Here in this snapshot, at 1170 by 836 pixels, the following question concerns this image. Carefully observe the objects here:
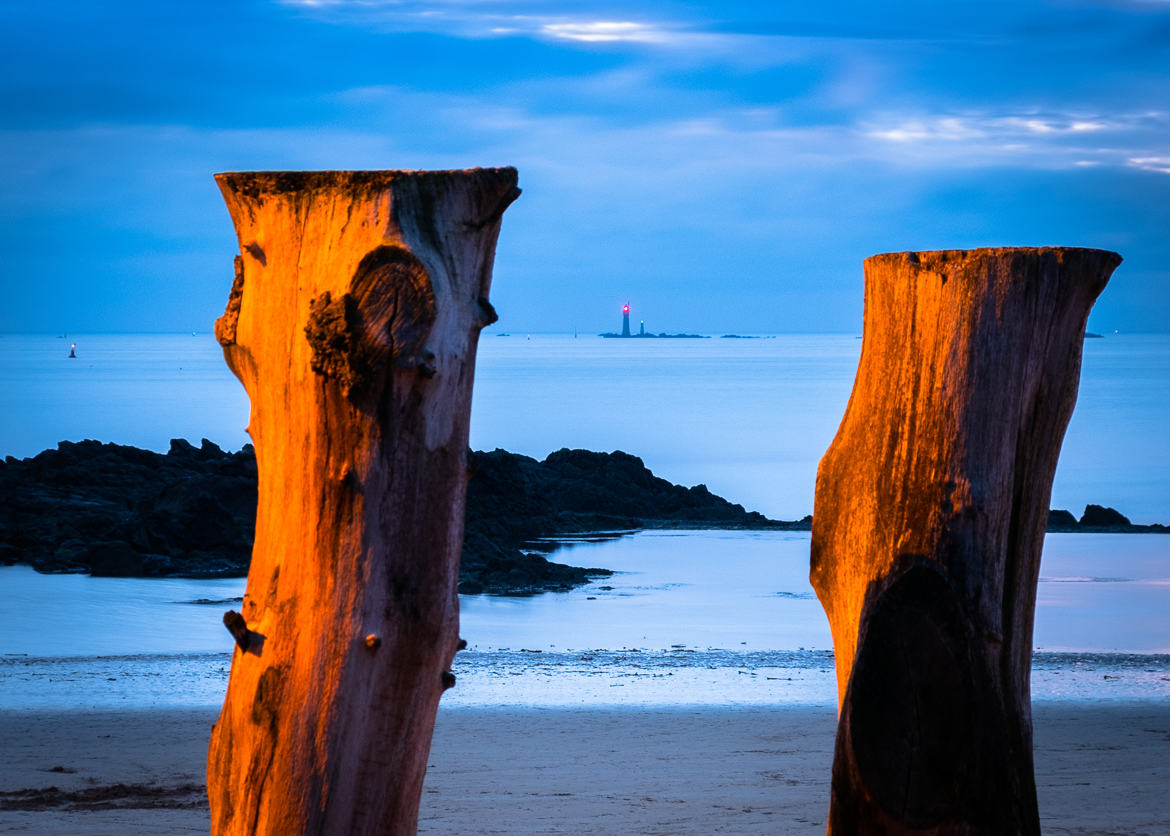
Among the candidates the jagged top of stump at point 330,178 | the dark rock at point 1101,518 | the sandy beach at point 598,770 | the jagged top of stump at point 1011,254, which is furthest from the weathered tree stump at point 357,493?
the dark rock at point 1101,518

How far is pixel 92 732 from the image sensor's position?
310 inches

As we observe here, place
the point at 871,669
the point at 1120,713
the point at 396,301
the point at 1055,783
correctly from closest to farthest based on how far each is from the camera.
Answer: the point at 396,301, the point at 871,669, the point at 1055,783, the point at 1120,713

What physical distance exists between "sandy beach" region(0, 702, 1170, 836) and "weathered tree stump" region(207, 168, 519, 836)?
2.94 m

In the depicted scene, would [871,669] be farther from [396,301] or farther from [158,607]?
[158,607]

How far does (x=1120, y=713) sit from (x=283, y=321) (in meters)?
7.35

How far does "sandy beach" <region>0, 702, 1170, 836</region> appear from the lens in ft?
19.3

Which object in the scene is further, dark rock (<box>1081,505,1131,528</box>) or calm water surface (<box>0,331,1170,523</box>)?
calm water surface (<box>0,331,1170,523</box>)

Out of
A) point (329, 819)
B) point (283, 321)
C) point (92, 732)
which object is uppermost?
point (283, 321)

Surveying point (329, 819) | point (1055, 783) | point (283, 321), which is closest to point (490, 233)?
point (283, 321)

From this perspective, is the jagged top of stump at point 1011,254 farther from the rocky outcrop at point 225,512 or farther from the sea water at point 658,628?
the rocky outcrop at point 225,512

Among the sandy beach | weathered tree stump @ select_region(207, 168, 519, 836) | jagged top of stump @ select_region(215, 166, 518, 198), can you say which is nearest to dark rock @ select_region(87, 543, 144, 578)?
the sandy beach

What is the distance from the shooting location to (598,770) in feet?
23.0

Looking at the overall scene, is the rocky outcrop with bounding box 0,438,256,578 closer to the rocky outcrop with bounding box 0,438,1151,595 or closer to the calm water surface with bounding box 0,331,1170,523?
the rocky outcrop with bounding box 0,438,1151,595

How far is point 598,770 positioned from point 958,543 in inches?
159
